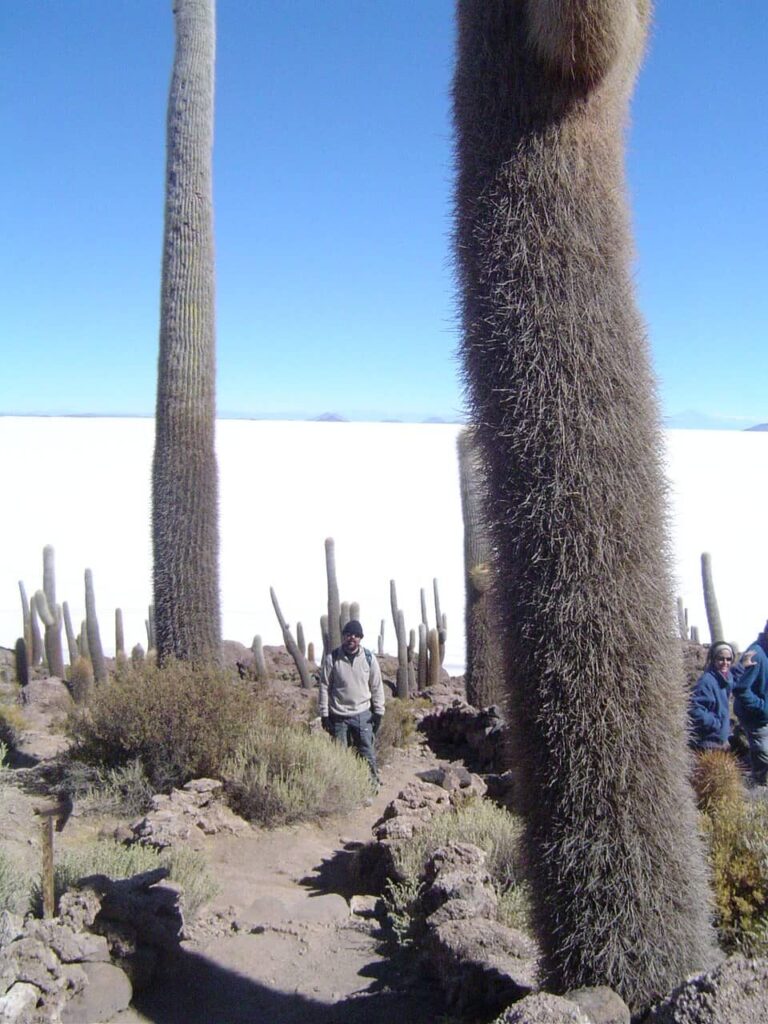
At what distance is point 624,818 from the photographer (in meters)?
3.46

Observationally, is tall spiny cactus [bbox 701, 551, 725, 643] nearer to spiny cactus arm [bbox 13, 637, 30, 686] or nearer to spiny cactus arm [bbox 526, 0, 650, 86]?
spiny cactus arm [bbox 13, 637, 30, 686]

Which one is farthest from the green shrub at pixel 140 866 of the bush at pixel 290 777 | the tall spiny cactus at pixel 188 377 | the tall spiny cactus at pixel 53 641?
the tall spiny cactus at pixel 53 641

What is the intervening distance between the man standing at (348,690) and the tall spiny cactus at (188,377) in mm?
1368

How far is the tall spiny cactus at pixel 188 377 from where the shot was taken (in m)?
9.60

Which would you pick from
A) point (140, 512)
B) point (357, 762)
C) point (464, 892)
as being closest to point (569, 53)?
point (464, 892)

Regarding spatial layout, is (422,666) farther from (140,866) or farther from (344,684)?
(140,866)

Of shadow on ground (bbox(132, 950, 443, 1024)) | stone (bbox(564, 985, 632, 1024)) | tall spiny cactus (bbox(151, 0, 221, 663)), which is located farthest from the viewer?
tall spiny cactus (bbox(151, 0, 221, 663))

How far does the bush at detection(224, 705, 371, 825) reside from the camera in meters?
7.99

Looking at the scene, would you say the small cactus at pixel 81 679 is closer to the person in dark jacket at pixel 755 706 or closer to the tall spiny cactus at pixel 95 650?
the tall spiny cactus at pixel 95 650

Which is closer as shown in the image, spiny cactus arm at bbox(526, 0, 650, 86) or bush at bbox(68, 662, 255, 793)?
spiny cactus arm at bbox(526, 0, 650, 86)

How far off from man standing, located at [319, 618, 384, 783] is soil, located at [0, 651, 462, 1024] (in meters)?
1.14

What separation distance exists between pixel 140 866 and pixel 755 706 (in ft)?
15.4

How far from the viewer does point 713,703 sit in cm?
734

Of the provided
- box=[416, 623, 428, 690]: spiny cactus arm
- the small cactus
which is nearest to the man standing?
the small cactus
